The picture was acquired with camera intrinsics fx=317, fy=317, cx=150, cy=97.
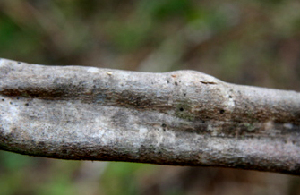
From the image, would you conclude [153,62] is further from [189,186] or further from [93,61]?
[189,186]

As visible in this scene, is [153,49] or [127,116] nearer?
[127,116]

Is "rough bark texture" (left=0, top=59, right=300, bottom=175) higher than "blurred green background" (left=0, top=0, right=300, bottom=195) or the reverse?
the reverse

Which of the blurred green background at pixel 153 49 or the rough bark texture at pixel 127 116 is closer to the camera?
the rough bark texture at pixel 127 116

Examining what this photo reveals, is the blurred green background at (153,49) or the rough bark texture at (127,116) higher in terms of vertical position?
the blurred green background at (153,49)

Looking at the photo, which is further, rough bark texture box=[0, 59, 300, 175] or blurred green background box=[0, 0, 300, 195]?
blurred green background box=[0, 0, 300, 195]
